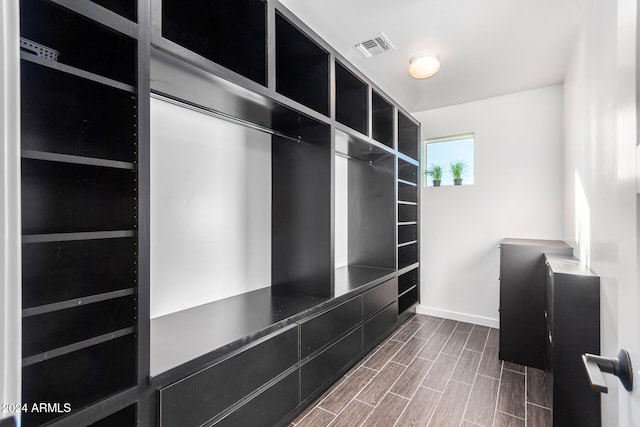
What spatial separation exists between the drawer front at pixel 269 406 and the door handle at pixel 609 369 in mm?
1417

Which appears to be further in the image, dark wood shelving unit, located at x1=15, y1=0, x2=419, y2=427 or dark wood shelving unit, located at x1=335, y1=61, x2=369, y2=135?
dark wood shelving unit, located at x1=335, y1=61, x2=369, y2=135

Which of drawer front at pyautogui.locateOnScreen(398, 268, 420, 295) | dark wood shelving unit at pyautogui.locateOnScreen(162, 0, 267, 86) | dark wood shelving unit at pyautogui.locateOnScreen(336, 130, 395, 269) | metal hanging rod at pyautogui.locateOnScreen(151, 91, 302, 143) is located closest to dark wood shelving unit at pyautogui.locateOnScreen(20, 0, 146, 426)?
metal hanging rod at pyautogui.locateOnScreen(151, 91, 302, 143)

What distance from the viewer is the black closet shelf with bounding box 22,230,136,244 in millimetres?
852

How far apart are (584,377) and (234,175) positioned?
96.6 inches

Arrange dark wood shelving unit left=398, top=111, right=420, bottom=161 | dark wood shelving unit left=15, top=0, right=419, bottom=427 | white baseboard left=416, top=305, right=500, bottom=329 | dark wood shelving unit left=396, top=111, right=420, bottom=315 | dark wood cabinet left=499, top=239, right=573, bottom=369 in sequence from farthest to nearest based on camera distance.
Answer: dark wood shelving unit left=398, top=111, right=420, bottom=161 → dark wood shelving unit left=396, top=111, right=420, bottom=315 → white baseboard left=416, top=305, right=500, bottom=329 → dark wood cabinet left=499, top=239, right=573, bottom=369 → dark wood shelving unit left=15, top=0, right=419, bottom=427

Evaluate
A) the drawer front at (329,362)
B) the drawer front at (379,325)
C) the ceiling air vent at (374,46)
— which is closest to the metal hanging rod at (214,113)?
the ceiling air vent at (374,46)

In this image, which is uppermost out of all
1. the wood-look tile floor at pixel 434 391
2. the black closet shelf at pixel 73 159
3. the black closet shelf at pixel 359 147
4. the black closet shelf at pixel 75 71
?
the black closet shelf at pixel 359 147

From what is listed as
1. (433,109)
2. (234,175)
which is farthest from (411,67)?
(234,175)

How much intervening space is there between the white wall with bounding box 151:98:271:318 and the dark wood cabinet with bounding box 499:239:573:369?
7.09 ft

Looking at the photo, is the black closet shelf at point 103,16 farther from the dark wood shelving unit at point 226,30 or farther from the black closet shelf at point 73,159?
the dark wood shelving unit at point 226,30
